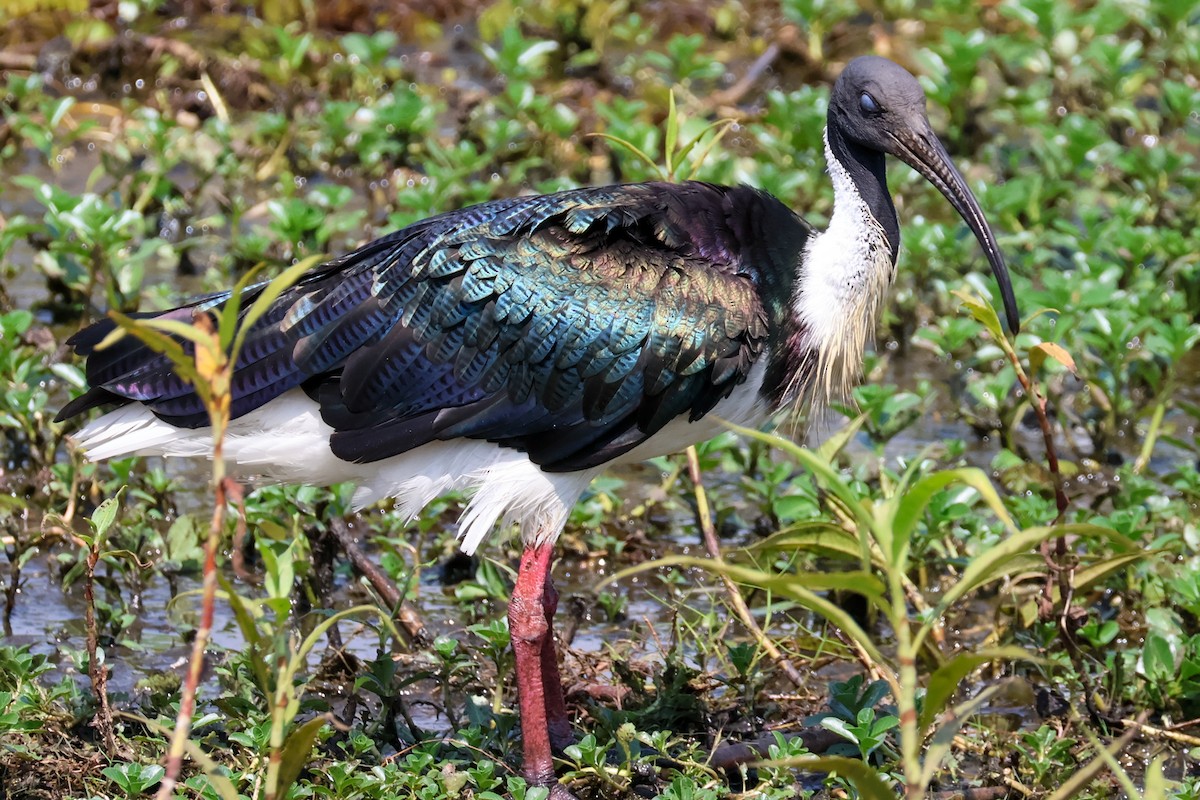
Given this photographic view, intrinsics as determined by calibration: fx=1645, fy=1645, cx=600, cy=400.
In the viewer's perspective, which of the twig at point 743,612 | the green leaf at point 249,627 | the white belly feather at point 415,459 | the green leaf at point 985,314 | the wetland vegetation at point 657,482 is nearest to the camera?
the green leaf at point 249,627

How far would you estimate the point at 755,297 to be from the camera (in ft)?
15.7

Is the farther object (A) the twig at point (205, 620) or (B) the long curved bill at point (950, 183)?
(B) the long curved bill at point (950, 183)

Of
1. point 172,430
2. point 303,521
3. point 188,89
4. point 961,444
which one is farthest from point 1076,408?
point 188,89

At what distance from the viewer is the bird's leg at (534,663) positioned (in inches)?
182

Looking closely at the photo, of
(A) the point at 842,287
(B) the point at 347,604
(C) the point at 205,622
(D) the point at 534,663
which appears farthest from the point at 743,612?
(C) the point at 205,622

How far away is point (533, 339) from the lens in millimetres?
4730

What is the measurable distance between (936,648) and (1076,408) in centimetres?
263

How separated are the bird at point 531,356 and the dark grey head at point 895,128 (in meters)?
0.02

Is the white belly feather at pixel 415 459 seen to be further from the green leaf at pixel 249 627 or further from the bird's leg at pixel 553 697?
the green leaf at pixel 249 627

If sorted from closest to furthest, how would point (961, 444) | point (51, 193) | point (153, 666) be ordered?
1. point (153, 666)
2. point (961, 444)
3. point (51, 193)

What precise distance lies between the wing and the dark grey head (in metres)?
0.60

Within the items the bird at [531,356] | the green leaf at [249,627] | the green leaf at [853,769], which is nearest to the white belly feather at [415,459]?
the bird at [531,356]

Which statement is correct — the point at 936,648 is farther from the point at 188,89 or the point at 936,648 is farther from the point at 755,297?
the point at 188,89

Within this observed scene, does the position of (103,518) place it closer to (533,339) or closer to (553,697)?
(533,339)
